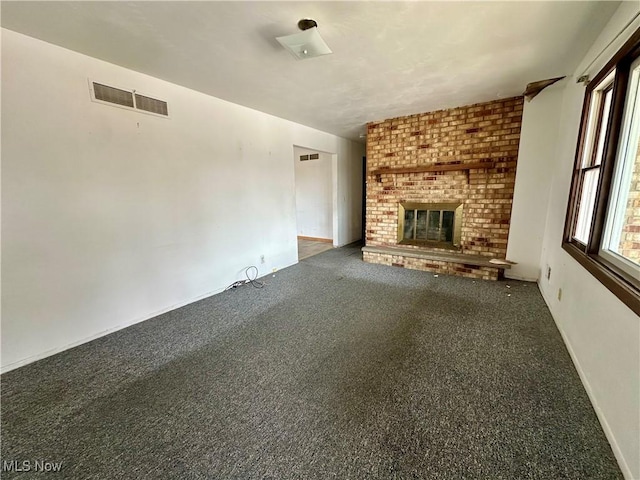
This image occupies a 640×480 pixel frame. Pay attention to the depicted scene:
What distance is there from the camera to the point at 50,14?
165 centimetres

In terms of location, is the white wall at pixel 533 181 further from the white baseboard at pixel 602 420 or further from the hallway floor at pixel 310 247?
the hallway floor at pixel 310 247

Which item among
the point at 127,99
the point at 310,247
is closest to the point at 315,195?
the point at 310,247

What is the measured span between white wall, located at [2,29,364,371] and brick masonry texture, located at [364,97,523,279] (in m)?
2.23

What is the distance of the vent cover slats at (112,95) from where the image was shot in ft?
7.29

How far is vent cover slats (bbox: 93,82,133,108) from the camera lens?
222 cm

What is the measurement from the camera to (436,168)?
3.94 m

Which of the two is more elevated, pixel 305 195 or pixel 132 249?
pixel 305 195

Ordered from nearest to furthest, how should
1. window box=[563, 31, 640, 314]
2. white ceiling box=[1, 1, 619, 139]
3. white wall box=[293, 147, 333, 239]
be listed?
window box=[563, 31, 640, 314], white ceiling box=[1, 1, 619, 139], white wall box=[293, 147, 333, 239]

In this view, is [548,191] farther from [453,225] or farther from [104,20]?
[104,20]

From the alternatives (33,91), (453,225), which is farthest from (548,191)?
(33,91)

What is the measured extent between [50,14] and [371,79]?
8.14 ft
